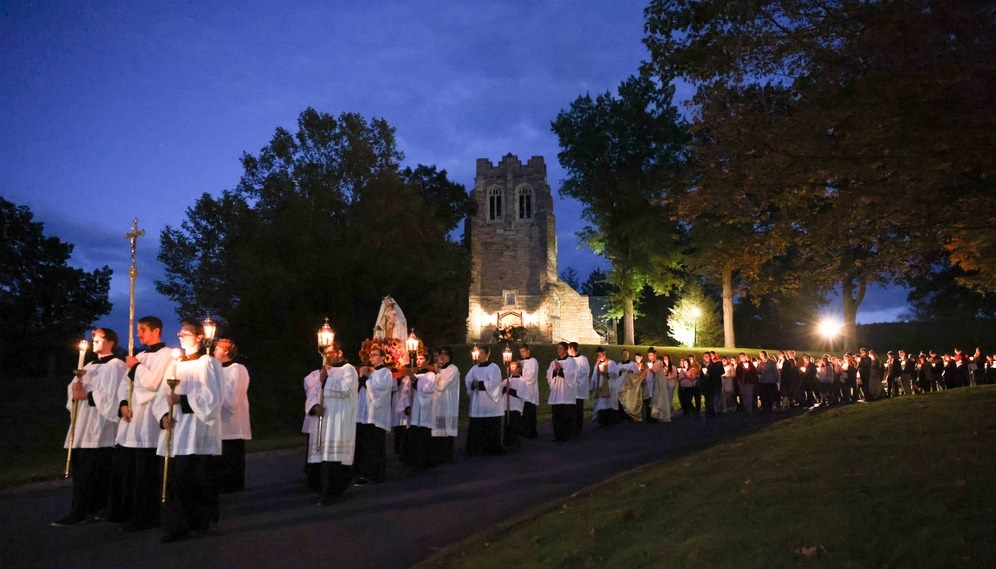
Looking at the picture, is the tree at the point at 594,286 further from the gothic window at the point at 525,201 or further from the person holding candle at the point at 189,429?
the person holding candle at the point at 189,429

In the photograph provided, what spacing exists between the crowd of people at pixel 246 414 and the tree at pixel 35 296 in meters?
25.3

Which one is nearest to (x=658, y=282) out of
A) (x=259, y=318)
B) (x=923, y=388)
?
(x=923, y=388)

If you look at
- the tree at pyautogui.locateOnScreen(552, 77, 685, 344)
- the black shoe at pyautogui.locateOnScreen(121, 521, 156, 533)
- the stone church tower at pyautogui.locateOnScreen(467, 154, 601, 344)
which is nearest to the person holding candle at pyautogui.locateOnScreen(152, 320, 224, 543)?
the black shoe at pyautogui.locateOnScreen(121, 521, 156, 533)

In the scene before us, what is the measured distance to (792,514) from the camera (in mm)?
6242

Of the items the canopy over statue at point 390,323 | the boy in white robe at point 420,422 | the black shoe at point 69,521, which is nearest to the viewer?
the black shoe at point 69,521

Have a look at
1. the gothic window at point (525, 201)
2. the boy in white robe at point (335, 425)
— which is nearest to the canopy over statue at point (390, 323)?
the boy in white robe at point (335, 425)

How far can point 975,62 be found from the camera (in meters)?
8.28

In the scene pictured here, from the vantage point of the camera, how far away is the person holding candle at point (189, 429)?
7.95m

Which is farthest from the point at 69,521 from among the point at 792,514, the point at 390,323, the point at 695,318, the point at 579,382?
the point at 695,318

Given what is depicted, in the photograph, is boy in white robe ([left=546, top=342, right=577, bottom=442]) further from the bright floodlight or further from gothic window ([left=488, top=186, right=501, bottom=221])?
gothic window ([left=488, top=186, right=501, bottom=221])

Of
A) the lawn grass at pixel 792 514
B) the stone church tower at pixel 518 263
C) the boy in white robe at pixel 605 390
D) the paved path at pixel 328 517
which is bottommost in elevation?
the paved path at pixel 328 517

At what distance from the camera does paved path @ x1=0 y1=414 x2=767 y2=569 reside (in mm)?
7312

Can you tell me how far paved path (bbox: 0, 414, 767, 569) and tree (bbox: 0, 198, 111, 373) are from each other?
25056mm

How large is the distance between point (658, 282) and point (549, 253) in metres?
12.5
